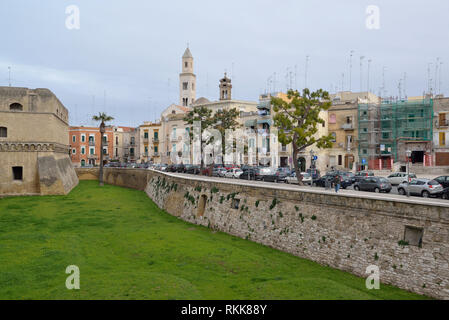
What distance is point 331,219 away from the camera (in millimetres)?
17750

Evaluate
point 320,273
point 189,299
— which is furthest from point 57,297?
point 320,273

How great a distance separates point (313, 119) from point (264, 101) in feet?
110

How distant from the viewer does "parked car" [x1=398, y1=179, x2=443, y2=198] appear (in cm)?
2461

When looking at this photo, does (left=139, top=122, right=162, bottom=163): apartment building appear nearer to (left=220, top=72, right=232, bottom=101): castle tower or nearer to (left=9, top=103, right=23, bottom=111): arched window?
(left=220, top=72, right=232, bottom=101): castle tower

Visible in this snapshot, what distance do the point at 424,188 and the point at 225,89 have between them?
58.5 meters

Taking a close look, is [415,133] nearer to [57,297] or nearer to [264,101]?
[264,101]

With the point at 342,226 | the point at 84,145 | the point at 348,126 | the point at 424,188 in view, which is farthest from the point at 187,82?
the point at 342,226

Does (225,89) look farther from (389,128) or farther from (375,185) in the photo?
(375,185)

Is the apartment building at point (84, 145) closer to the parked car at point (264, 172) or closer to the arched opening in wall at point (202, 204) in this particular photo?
the parked car at point (264, 172)

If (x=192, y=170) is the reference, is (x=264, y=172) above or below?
above

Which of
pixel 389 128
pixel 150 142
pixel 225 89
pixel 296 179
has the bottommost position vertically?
pixel 296 179

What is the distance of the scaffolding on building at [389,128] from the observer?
4966 cm

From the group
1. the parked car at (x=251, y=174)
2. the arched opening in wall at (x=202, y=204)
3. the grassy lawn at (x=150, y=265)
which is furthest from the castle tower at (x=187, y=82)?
the grassy lawn at (x=150, y=265)

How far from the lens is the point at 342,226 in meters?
17.1
